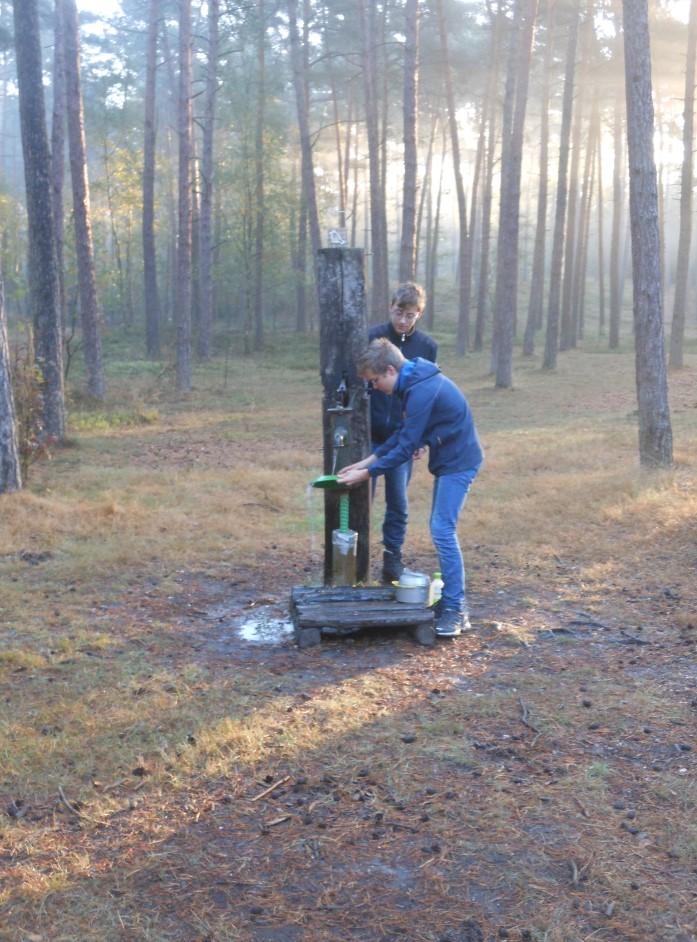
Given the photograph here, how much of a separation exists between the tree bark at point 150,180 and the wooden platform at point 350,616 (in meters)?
22.0

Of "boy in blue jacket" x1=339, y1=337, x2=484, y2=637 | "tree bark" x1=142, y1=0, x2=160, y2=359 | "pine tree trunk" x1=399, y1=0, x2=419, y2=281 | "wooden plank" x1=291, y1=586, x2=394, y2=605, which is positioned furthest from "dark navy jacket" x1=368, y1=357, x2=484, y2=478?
"tree bark" x1=142, y1=0, x2=160, y2=359

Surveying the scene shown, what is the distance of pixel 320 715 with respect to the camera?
14.4ft

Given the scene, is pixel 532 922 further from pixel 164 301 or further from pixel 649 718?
pixel 164 301

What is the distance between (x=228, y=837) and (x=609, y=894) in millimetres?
1359

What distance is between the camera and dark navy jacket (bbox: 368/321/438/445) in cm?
611

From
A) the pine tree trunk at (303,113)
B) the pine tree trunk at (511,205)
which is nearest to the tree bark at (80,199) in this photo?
the pine tree trunk at (303,113)

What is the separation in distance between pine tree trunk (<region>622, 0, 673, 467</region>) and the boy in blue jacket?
5552 mm

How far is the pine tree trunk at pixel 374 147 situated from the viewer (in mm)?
22609

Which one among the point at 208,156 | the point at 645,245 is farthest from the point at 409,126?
the point at 208,156

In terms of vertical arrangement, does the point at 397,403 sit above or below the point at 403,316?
below

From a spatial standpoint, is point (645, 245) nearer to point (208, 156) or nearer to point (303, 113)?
point (303, 113)

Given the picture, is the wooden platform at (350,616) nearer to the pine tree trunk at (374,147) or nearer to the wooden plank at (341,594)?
the wooden plank at (341,594)

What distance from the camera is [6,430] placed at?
8.88m

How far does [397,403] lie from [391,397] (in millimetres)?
71
